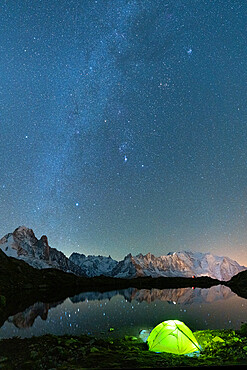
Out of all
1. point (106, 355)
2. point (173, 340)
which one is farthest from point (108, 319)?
point (106, 355)

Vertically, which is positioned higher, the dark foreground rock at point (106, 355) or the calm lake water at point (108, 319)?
the dark foreground rock at point (106, 355)

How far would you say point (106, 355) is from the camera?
16578 millimetres

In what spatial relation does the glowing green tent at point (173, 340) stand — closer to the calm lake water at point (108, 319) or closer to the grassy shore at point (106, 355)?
the grassy shore at point (106, 355)

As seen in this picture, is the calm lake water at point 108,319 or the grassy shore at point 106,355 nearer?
the grassy shore at point 106,355

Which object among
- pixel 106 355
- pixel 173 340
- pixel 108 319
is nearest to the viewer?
pixel 106 355

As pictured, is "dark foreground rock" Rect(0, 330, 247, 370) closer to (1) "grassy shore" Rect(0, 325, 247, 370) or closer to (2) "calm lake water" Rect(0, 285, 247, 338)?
(1) "grassy shore" Rect(0, 325, 247, 370)

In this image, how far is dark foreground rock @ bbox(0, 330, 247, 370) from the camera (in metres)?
14.4

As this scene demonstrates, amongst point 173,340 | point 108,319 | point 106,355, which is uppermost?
point 173,340

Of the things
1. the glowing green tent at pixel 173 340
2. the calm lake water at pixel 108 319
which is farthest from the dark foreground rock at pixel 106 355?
the calm lake water at pixel 108 319

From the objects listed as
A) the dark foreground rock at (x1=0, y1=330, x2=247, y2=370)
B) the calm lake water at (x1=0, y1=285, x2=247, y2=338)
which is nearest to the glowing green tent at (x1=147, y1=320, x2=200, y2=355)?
the dark foreground rock at (x1=0, y1=330, x2=247, y2=370)

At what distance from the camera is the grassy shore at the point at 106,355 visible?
14.4 meters

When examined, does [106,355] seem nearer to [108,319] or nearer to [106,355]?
[106,355]

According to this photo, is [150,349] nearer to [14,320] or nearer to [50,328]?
[50,328]

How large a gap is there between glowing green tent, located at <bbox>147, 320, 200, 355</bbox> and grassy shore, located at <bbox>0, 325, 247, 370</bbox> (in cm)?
84
